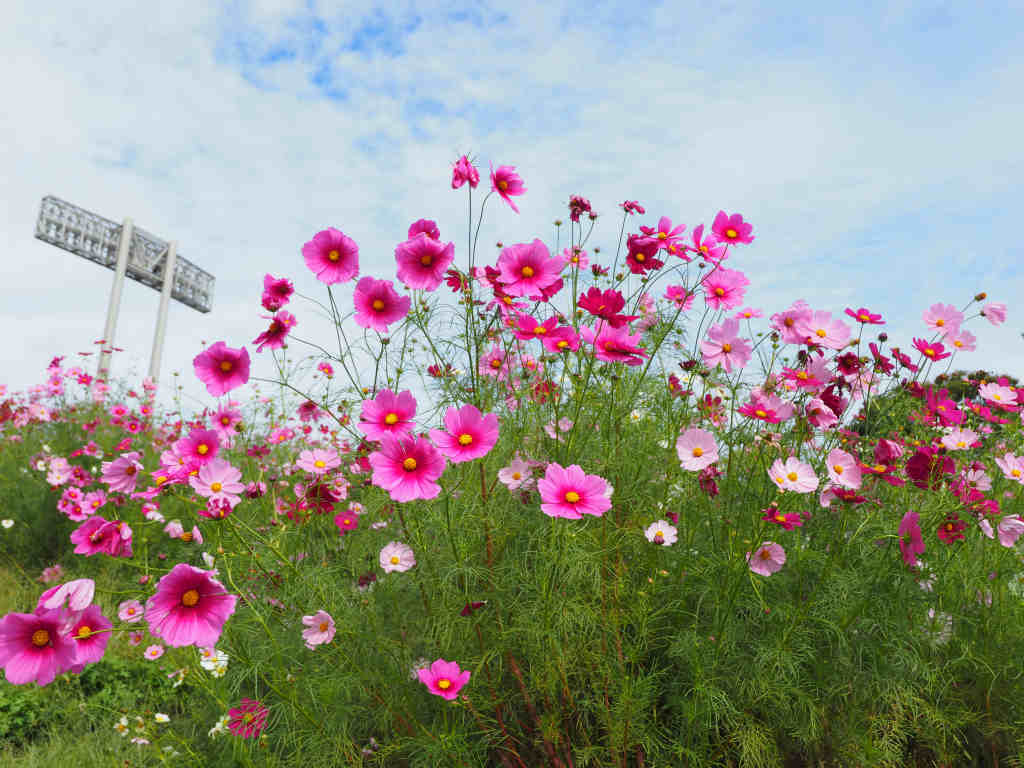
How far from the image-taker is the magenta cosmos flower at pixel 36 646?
4.02 feet

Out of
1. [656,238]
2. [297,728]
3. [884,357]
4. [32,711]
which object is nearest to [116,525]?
[297,728]

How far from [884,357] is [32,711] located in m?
3.59

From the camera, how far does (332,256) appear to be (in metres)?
1.63

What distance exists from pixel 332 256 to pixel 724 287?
1.11 metres

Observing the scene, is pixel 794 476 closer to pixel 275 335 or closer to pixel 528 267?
pixel 528 267

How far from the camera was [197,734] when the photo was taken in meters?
2.46

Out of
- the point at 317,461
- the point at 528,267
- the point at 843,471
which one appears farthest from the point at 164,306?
the point at 843,471

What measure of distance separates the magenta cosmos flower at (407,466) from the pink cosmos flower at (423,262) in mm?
386

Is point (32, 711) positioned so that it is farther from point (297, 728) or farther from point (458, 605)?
point (458, 605)

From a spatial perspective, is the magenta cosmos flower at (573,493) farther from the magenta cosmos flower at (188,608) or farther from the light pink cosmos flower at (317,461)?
the light pink cosmos flower at (317,461)

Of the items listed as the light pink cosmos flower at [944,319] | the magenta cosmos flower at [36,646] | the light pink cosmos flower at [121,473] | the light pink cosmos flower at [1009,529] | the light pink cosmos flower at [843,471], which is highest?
the light pink cosmos flower at [944,319]

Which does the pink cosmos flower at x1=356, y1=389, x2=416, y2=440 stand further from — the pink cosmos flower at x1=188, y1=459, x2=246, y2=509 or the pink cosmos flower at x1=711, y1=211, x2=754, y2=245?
the pink cosmos flower at x1=711, y1=211, x2=754, y2=245

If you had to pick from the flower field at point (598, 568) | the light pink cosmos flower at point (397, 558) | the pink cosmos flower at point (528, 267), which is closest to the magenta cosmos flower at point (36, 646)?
the flower field at point (598, 568)

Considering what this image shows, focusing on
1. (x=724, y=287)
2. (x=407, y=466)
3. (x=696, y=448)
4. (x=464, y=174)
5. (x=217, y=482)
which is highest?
(x=464, y=174)
